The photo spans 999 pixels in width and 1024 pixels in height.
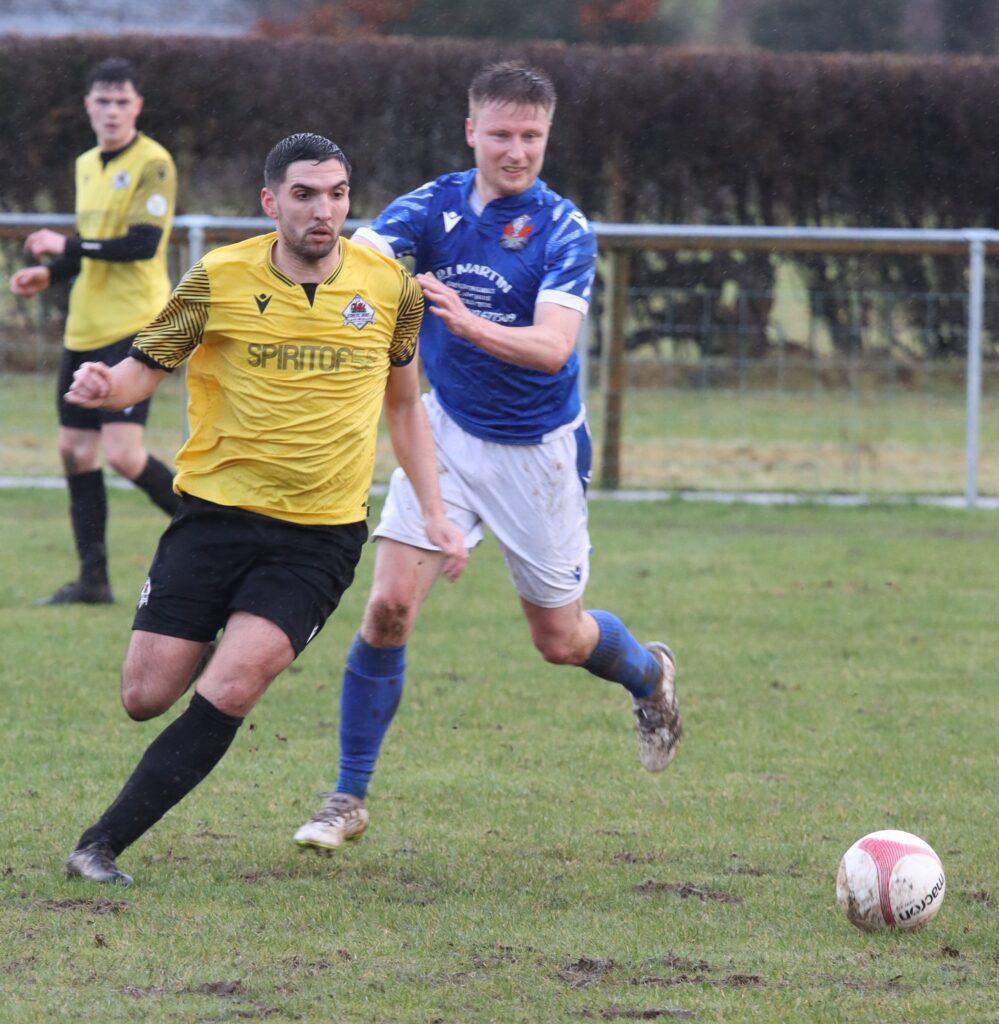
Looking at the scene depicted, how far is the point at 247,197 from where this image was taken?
1756cm

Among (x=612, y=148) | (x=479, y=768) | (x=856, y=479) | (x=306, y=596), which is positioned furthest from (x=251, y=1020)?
(x=612, y=148)

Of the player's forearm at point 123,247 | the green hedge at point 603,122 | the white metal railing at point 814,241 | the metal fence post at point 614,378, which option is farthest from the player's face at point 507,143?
the green hedge at point 603,122

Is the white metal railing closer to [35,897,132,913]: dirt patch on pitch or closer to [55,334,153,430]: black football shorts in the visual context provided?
[55,334,153,430]: black football shorts

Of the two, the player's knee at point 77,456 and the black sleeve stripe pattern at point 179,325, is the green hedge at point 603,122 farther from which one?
the black sleeve stripe pattern at point 179,325

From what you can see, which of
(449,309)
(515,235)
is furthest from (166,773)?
(515,235)

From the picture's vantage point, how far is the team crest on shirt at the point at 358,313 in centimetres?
477

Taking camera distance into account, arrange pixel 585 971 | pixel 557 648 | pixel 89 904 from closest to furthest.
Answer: pixel 585 971 < pixel 89 904 < pixel 557 648

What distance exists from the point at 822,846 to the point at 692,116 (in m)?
13.0

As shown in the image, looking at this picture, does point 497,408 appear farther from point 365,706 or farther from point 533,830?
point 533,830

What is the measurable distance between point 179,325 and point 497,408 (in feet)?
3.97

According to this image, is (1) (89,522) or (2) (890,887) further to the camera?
(1) (89,522)

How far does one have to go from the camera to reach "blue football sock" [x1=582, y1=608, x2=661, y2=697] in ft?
19.0

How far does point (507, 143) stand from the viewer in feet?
17.3

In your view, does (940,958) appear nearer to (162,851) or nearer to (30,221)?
(162,851)
